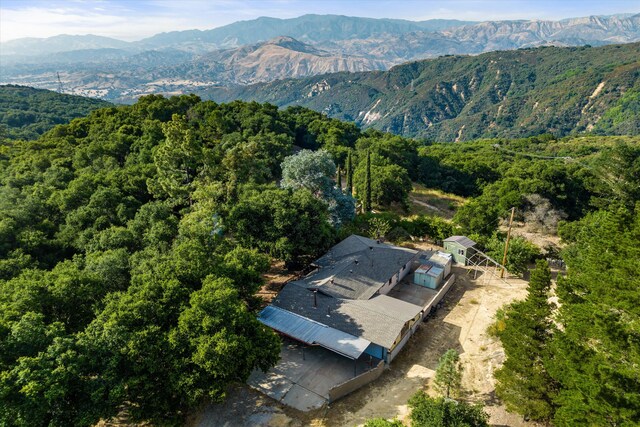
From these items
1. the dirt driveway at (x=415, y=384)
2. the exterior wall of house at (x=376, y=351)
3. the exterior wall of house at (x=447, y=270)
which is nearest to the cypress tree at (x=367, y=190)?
the exterior wall of house at (x=447, y=270)

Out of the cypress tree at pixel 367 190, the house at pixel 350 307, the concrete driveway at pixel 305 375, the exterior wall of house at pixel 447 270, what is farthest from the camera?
the cypress tree at pixel 367 190

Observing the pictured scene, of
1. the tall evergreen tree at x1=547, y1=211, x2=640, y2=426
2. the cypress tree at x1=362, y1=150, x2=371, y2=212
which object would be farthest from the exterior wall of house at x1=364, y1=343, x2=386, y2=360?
the cypress tree at x1=362, y1=150, x2=371, y2=212

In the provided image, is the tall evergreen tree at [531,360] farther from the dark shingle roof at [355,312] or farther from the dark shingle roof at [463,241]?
the dark shingle roof at [463,241]

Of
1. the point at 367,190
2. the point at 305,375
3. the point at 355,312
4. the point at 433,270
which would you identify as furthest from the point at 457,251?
the point at 305,375

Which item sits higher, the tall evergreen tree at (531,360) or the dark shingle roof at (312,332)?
the tall evergreen tree at (531,360)

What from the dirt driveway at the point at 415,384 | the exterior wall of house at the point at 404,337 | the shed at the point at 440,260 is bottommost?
the dirt driveway at the point at 415,384

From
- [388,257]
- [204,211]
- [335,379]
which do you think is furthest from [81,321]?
[388,257]

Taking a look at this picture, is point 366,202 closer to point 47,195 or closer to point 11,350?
point 47,195

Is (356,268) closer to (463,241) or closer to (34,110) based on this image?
(463,241)
